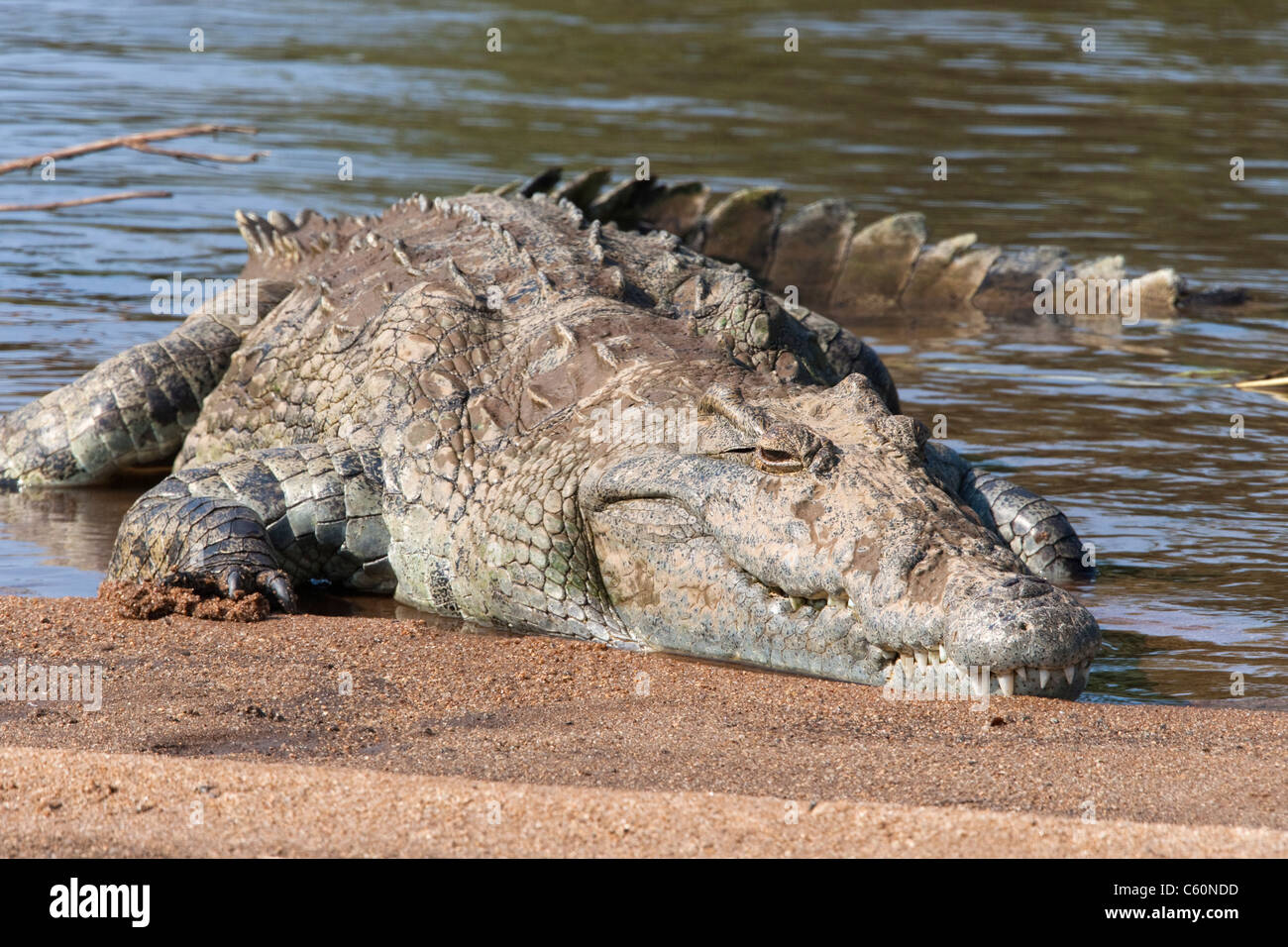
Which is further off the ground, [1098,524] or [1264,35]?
[1264,35]

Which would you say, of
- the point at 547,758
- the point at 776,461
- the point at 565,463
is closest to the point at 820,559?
the point at 776,461

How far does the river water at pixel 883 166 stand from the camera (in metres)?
5.82

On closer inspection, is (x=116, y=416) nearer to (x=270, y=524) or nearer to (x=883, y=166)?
(x=270, y=524)

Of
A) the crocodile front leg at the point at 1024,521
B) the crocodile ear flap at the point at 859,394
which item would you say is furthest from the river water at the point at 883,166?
the crocodile ear flap at the point at 859,394

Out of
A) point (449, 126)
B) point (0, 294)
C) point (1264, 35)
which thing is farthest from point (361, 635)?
point (1264, 35)

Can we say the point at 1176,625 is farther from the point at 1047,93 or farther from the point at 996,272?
the point at 1047,93

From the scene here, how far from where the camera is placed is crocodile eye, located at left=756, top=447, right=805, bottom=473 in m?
4.06

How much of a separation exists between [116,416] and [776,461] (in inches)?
135

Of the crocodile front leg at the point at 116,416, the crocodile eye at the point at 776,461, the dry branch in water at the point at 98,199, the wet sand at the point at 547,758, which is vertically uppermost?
the dry branch in water at the point at 98,199

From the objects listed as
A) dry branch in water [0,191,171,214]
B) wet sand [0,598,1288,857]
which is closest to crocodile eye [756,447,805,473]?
wet sand [0,598,1288,857]

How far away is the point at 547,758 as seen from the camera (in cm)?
335

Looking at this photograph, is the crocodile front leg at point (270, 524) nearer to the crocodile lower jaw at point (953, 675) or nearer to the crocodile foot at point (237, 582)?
the crocodile foot at point (237, 582)

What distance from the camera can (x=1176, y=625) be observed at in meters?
4.80

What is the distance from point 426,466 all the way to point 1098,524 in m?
2.56
